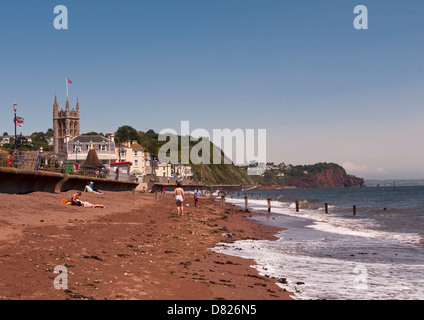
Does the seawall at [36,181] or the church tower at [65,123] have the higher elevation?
the church tower at [65,123]

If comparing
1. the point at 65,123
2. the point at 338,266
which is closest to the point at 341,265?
the point at 338,266

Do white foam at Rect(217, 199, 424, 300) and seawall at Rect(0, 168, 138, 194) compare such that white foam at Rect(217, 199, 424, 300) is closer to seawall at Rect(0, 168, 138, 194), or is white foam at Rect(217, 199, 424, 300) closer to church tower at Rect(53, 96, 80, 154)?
seawall at Rect(0, 168, 138, 194)

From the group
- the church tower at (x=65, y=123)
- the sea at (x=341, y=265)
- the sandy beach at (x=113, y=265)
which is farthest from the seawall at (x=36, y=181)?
the church tower at (x=65, y=123)

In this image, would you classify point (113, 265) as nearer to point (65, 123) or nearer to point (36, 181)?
point (36, 181)

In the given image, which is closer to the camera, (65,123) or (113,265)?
(113,265)

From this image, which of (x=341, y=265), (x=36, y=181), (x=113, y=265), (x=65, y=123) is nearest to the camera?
(x=113, y=265)

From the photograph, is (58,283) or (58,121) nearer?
(58,283)

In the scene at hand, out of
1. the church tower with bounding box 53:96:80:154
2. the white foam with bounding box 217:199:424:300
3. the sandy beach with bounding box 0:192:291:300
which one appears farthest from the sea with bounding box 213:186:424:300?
the church tower with bounding box 53:96:80:154

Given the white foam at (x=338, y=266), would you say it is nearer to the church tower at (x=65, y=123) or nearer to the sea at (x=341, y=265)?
the sea at (x=341, y=265)
